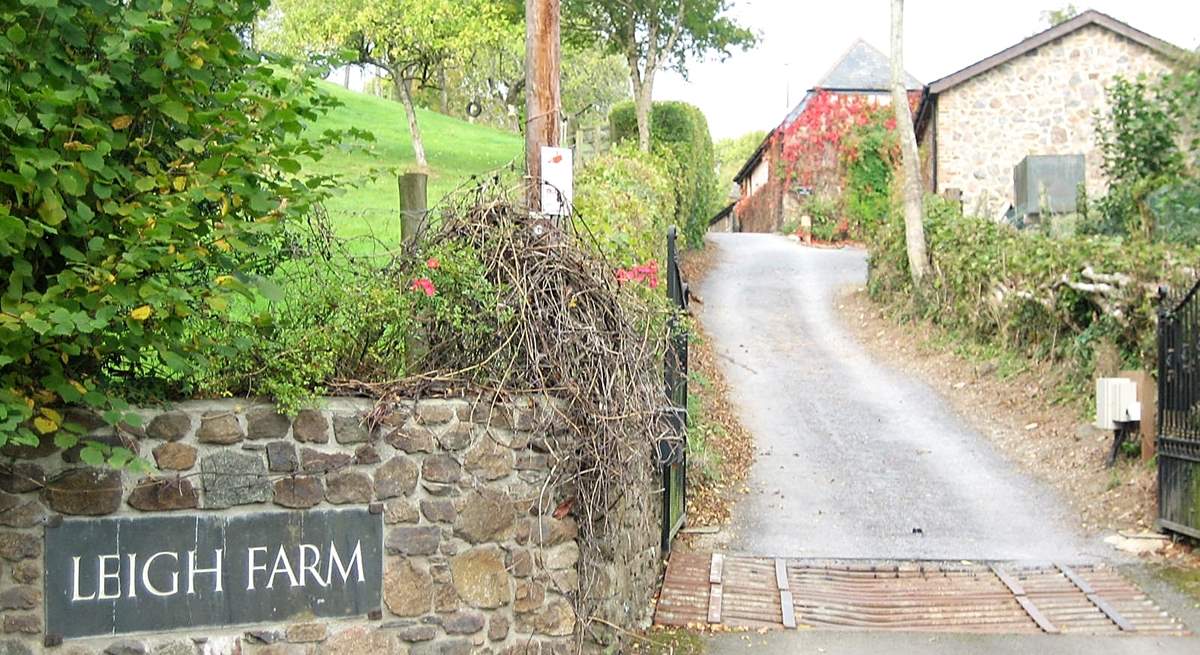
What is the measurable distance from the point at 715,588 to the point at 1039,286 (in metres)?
8.24

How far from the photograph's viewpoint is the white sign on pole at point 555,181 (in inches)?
282

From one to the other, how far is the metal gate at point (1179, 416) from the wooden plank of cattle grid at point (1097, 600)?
1.17 metres

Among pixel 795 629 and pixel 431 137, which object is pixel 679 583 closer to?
pixel 795 629

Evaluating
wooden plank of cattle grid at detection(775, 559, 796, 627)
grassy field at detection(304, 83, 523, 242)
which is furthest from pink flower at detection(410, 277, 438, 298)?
grassy field at detection(304, 83, 523, 242)

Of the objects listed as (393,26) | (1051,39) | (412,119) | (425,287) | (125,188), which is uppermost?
(393,26)

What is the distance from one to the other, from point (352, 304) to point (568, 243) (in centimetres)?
128

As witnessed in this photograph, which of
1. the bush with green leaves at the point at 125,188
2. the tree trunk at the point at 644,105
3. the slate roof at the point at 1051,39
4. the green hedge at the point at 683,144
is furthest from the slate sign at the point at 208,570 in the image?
the slate roof at the point at 1051,39

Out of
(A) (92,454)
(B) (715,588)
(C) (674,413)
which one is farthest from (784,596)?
(A) (92,454)

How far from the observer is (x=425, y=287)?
20.4ft

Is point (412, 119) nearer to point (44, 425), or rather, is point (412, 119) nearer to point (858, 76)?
point (858, 76)

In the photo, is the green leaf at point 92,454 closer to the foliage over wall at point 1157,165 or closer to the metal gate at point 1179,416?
the metal gate at point 1179,416

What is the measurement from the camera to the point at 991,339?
16812mm

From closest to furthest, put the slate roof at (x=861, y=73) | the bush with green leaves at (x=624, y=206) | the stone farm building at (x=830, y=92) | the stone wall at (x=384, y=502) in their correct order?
the stone wall at (x=384, y=502) < the bush with green leaves at (x=624, y=206) < the stone farm building at (x=830, y=92) < the slate roof at (x=861, y=73)

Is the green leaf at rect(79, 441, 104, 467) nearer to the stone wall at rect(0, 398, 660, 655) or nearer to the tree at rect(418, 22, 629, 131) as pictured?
the stone wall at rect(0, 398, 660, 655)
